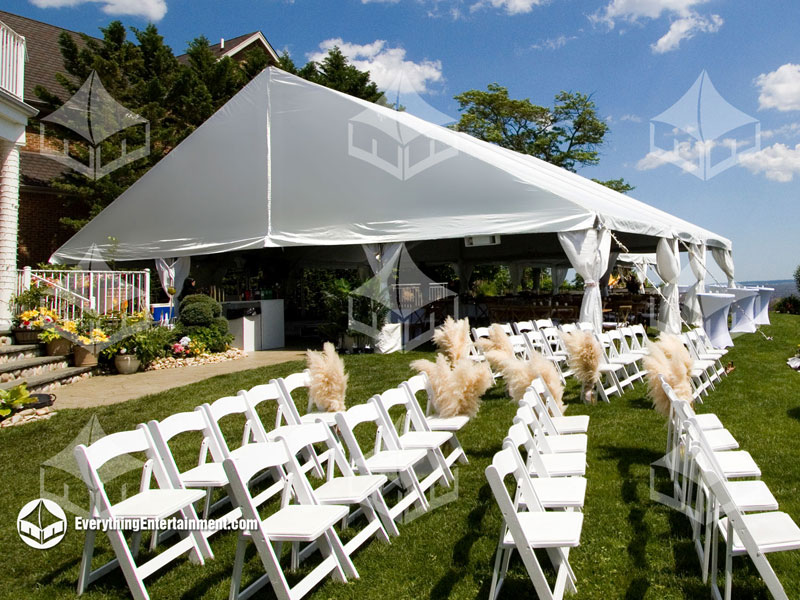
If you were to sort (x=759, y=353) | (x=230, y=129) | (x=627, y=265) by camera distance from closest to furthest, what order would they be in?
(x=759, y=353), (x=230, y=129), (x=627, y=265)

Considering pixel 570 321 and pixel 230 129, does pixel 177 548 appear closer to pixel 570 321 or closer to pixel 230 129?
pixel 570 321

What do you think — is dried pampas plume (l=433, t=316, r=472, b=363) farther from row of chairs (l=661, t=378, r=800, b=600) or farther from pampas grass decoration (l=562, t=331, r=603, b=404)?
row of chairs (l=661, t=378, r=800, b=600)

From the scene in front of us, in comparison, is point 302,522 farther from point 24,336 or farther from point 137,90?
point 137,90

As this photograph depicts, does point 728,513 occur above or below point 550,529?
above

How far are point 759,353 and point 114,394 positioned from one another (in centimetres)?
1020

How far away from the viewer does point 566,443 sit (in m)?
4.03

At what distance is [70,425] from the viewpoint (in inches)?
250

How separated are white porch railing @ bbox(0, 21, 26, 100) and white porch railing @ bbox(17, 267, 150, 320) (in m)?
2.82

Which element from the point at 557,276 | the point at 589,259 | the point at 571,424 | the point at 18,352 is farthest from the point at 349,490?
the point at 557,276

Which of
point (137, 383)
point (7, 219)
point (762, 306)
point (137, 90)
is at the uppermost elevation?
point (137, 90)

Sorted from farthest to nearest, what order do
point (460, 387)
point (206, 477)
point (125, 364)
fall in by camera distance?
point (125, 364)
point (460, 387)
point (206, 477)

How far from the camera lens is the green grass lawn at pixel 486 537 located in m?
2.98

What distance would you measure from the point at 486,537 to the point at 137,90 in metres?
17.3

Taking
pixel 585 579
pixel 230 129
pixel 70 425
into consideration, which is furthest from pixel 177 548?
pixel 230 129
